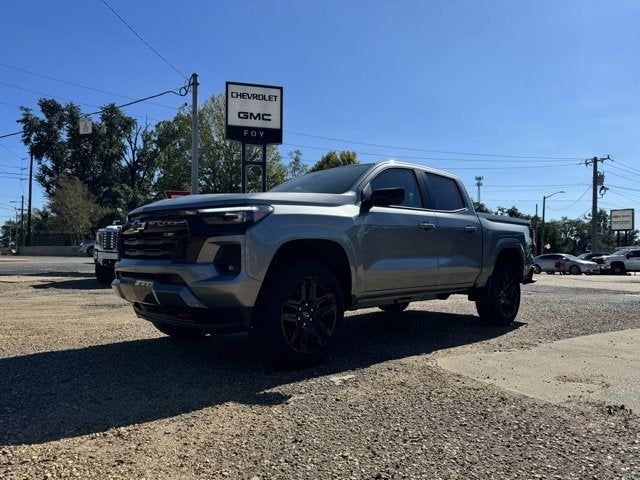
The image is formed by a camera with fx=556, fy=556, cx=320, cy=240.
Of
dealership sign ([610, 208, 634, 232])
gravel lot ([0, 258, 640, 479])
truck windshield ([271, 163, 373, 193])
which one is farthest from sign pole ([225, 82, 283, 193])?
dealership sign ([610, 208, 634, 232])

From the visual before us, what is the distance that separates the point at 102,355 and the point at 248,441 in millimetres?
2702

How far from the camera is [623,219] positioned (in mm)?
69562

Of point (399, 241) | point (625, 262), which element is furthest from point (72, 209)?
point (399, 241)

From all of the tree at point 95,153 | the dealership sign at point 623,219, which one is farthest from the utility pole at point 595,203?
the tree at point 95,153

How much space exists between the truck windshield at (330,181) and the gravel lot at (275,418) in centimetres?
172

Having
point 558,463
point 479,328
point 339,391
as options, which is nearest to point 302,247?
point 339,391

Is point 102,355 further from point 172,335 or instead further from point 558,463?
point 558,463

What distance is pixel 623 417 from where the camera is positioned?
13.1 feet

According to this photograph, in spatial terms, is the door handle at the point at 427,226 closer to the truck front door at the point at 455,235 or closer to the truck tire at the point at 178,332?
the truck front door at the point at 455,235

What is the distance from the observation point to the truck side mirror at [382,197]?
5383 mm

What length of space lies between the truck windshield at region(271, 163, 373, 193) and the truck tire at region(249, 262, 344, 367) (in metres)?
1.10

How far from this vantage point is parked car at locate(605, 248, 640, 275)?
37.9 m

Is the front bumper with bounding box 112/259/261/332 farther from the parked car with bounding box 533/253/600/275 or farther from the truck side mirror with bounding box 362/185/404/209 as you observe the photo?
the parked car with bounding box 533/253/600/275

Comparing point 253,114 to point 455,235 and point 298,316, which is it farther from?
point 298,316
